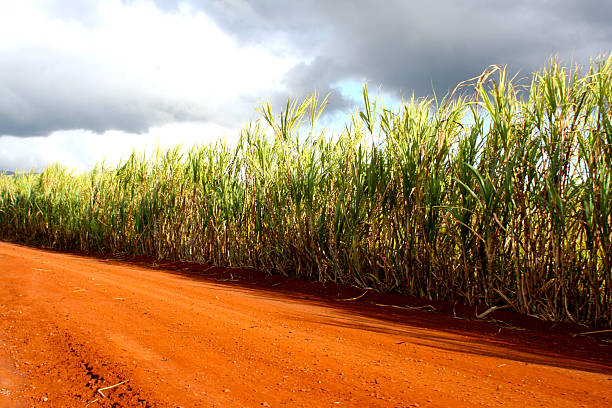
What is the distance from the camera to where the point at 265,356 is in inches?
82.7

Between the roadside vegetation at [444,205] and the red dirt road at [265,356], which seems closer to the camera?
the red dirt road at [265,356]

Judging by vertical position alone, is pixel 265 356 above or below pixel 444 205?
below

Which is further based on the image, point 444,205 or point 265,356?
point 444,205

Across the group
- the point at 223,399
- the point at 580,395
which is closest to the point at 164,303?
the point at 223,399

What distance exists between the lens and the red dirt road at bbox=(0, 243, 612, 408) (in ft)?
5.51

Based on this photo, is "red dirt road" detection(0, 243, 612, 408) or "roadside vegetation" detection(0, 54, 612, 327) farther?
"roadside vegetation" detection(0, 54, 612, 327)

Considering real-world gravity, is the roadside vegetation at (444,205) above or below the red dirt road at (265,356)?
above

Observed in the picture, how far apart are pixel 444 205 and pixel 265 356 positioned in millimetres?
2200

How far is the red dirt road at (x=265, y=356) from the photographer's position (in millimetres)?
1680

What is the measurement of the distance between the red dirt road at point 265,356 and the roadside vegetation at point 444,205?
1.36 feet

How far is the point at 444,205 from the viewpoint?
362 cm

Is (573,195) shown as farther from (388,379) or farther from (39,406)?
(39,406)

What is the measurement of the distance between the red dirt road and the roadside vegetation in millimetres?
415

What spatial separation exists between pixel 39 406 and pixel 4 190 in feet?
42.6
